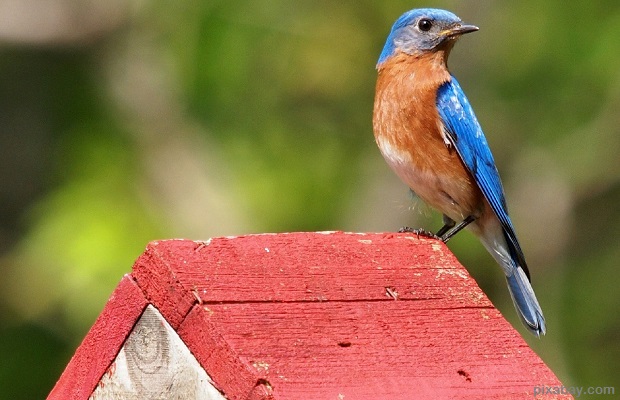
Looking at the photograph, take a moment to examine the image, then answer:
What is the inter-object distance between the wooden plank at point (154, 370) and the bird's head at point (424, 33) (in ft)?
9.23

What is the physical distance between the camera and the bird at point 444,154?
531 cm

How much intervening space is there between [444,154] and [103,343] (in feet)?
7.65

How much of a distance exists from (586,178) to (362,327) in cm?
811

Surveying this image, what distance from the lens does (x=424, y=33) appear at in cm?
589

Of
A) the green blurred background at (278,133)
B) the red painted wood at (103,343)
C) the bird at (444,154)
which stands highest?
the bird at (444,154)

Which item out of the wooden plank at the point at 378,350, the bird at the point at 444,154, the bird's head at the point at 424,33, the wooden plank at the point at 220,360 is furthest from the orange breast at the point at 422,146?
the wooden plank at the point at 220,360

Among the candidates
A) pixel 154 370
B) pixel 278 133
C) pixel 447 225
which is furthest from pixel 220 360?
pixel 278 133

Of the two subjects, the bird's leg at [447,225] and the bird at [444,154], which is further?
the bird's leg at [447,225]

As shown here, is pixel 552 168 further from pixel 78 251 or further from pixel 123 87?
pixel 78 251

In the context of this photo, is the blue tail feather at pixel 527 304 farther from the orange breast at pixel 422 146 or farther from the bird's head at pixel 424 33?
the bird's head at pixel 424 33

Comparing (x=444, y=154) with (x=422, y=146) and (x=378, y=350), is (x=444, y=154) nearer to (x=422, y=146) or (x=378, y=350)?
(x=422, y=146)

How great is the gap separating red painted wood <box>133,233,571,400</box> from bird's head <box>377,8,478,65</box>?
2330 millimetres

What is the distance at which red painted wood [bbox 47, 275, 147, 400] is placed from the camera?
11.1 ft

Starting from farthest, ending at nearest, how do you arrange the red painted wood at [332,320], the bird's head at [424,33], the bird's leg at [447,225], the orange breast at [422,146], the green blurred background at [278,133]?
the green blurred background at [278,133] → the bird's head at [424,33] → the bird's leg at [447,225] → the orange breast at [422,146] → the red painted wood at [332,320]
